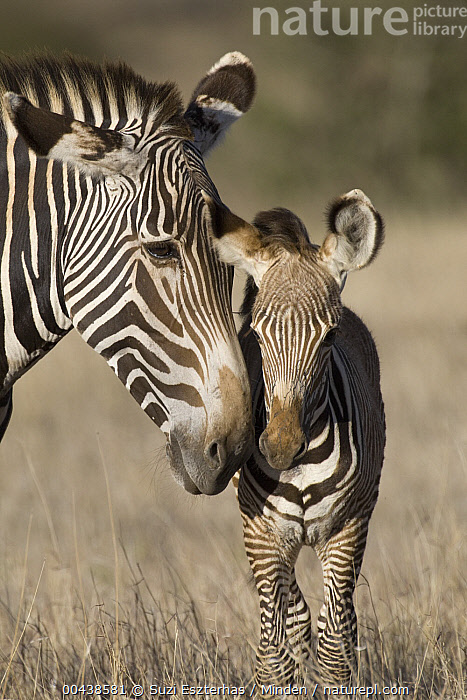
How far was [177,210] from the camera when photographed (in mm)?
3684

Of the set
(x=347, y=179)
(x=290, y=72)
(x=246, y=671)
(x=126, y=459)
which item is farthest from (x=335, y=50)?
(x=246, y=671)

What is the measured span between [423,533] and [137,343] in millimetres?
4008

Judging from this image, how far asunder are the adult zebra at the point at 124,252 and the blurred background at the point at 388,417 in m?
0.42

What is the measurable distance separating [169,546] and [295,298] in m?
4.83

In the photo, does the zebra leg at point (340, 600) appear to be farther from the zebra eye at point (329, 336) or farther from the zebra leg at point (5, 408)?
the zebra leg at point (5, 408)

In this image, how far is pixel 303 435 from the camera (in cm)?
370

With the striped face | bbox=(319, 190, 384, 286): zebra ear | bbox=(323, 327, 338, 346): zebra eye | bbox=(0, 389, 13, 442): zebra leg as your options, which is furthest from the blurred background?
bbox=(319, 190, 384, 286): zebra ear

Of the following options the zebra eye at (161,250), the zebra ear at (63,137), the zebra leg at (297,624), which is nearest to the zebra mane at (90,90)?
the zebra ear at (63,137)

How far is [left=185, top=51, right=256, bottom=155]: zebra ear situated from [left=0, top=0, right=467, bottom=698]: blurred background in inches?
22.3

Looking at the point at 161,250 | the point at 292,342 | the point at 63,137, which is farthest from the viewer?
the point at 292,342

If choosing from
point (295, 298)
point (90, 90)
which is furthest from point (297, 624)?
point (90, 90)

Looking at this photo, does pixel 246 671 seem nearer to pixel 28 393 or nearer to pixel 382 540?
pixel 382 540

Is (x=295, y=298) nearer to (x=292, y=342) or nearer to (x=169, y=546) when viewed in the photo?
(x=292, y=342)

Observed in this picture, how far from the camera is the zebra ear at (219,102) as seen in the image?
4375mm
